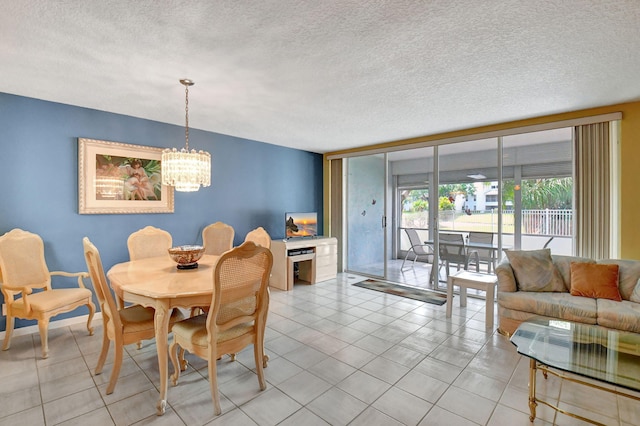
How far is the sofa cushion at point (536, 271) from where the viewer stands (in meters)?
3.15

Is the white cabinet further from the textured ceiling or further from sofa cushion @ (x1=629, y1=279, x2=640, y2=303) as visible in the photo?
sofa cushion @ (x1=629, y1=279, x2=640, y2=303)

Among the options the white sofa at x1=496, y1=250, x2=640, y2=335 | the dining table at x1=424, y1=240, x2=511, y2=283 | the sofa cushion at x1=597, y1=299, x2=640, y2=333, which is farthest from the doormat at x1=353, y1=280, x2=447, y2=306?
the sofa cushion at x1=597, y1=299, x2=640, y2=333

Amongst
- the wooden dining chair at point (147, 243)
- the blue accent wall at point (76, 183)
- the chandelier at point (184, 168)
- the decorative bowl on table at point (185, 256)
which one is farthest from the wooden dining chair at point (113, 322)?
the blue accent wall at point (76, 183)

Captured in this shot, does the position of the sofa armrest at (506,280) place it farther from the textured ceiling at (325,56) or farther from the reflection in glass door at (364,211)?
the reflection in glass door at (364,211)

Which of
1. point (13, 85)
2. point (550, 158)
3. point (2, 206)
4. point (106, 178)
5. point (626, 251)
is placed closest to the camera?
point (13, 85)

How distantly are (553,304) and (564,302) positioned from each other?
95 mm

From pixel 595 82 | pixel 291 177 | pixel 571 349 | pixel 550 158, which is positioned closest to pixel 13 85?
pixel 291 177

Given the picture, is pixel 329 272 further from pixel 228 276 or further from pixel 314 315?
pixel 228 276

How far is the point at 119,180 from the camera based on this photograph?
12.0 feet

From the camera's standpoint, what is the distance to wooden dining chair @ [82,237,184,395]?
2.04 meters

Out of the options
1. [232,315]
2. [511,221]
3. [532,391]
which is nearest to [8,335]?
[232,315]

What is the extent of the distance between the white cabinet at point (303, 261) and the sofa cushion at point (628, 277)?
373 cm

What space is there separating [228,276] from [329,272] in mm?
3665

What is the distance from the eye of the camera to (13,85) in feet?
9.16
